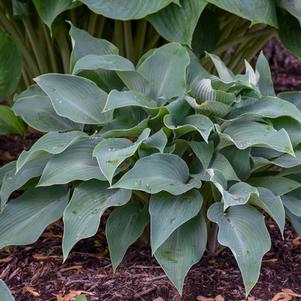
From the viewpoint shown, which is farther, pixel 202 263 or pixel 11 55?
pixel 11 55

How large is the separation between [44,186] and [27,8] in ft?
3.43

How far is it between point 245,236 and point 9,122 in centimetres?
114

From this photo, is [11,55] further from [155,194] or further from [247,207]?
[247,207]

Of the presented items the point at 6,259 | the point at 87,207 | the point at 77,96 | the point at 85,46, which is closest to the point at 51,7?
the point at 85,46

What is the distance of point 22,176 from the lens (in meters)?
2.54

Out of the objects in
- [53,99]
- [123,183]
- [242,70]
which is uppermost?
[53,99]

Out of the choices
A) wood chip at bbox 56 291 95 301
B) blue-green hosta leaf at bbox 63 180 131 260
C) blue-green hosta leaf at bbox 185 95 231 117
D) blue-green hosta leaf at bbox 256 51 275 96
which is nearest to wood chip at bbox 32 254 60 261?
wood chip at bbox 56 291 95 301

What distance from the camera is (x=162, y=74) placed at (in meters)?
2.54

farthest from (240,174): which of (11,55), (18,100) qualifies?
(11,55)

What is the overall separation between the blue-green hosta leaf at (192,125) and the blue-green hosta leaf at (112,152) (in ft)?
0.33

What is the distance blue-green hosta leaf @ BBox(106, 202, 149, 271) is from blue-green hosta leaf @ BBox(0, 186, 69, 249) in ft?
0.64

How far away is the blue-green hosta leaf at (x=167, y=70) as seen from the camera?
250 centimetres

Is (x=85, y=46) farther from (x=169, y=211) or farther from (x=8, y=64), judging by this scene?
(x=169, y=211)

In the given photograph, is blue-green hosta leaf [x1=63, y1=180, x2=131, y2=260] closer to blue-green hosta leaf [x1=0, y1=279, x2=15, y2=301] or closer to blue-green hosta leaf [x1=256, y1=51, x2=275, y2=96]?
blue-green hosta leaf [x1=0, y1=279, x2=15, y2=301]
